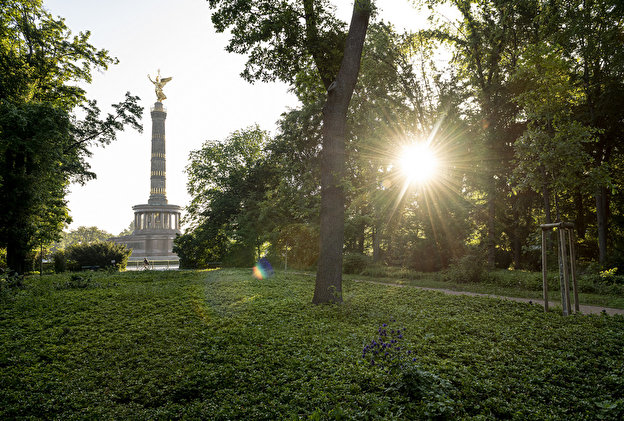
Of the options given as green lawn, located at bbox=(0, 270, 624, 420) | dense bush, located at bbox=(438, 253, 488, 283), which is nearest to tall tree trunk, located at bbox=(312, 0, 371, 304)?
green lawn, located at bbox=(0, 270, 624, 420)

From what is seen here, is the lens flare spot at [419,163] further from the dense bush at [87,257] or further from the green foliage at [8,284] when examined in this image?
the dense bush at [87,257]

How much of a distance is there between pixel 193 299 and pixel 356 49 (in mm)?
8493

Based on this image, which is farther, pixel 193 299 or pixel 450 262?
pixel 450 262

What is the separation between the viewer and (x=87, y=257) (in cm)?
2509

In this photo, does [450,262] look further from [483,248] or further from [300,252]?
[300,252]

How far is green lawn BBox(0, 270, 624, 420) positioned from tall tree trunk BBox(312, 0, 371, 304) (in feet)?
4.00

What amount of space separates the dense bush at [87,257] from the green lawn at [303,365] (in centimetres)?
1891

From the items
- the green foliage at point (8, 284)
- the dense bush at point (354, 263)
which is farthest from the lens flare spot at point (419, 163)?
the green foliage at point (8, 284)

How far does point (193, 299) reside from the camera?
9.80 meters

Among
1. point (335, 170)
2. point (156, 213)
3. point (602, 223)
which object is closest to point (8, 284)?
point (335, 170)

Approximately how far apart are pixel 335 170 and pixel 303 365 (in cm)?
553

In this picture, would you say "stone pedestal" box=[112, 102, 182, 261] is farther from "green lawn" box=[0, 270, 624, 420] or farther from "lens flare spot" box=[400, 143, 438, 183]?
"green lawn" box=[0, 270, 624, 420]

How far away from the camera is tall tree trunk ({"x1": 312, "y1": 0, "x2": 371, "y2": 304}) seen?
8930mm

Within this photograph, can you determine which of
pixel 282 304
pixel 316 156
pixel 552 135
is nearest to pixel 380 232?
pixel 316 156
